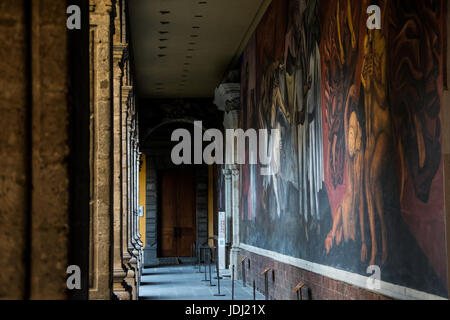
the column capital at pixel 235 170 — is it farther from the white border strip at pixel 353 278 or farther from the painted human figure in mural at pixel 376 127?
the painted human figure in mural at pixel 376 127

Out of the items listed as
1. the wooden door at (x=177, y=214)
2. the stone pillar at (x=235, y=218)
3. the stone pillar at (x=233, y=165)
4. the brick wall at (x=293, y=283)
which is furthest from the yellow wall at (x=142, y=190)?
the brick wall at (x=293, y=283)

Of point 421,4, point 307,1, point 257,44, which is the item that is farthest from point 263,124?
point 421,4

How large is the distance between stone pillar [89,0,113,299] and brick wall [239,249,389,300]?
289 centimetres

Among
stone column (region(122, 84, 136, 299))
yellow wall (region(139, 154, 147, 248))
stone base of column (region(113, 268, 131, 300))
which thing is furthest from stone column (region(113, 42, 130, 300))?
yellow wall (region(139, 154, 147, 248))

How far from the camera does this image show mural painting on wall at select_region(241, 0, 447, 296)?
6387 mm

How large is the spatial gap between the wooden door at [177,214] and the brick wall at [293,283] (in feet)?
51.7

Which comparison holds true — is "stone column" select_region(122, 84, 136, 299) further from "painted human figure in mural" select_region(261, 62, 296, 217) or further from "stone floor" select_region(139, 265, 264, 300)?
"painted human figure in mural" select_region(261, 62, 296, 217)

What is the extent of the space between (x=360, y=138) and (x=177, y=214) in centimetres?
2546

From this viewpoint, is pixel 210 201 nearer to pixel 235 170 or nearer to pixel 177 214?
pixel 177 214

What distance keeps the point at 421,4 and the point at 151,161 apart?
2659 cm

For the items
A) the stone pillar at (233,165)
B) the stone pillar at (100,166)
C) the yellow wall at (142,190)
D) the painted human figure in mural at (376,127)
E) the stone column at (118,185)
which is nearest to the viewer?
the stone pillar at (100,166)

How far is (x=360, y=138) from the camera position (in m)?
8.27

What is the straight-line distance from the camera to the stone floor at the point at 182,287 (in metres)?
15.5

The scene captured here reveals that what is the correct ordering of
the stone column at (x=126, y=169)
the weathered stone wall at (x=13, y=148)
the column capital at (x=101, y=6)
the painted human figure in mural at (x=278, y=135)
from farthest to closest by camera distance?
the stone column at (x=126, y=169) → the painted human figure in mural at (x=278, y=135) → the column capital at (x=101, y=6) → the weathered stone wall at (x=13, y=148)
